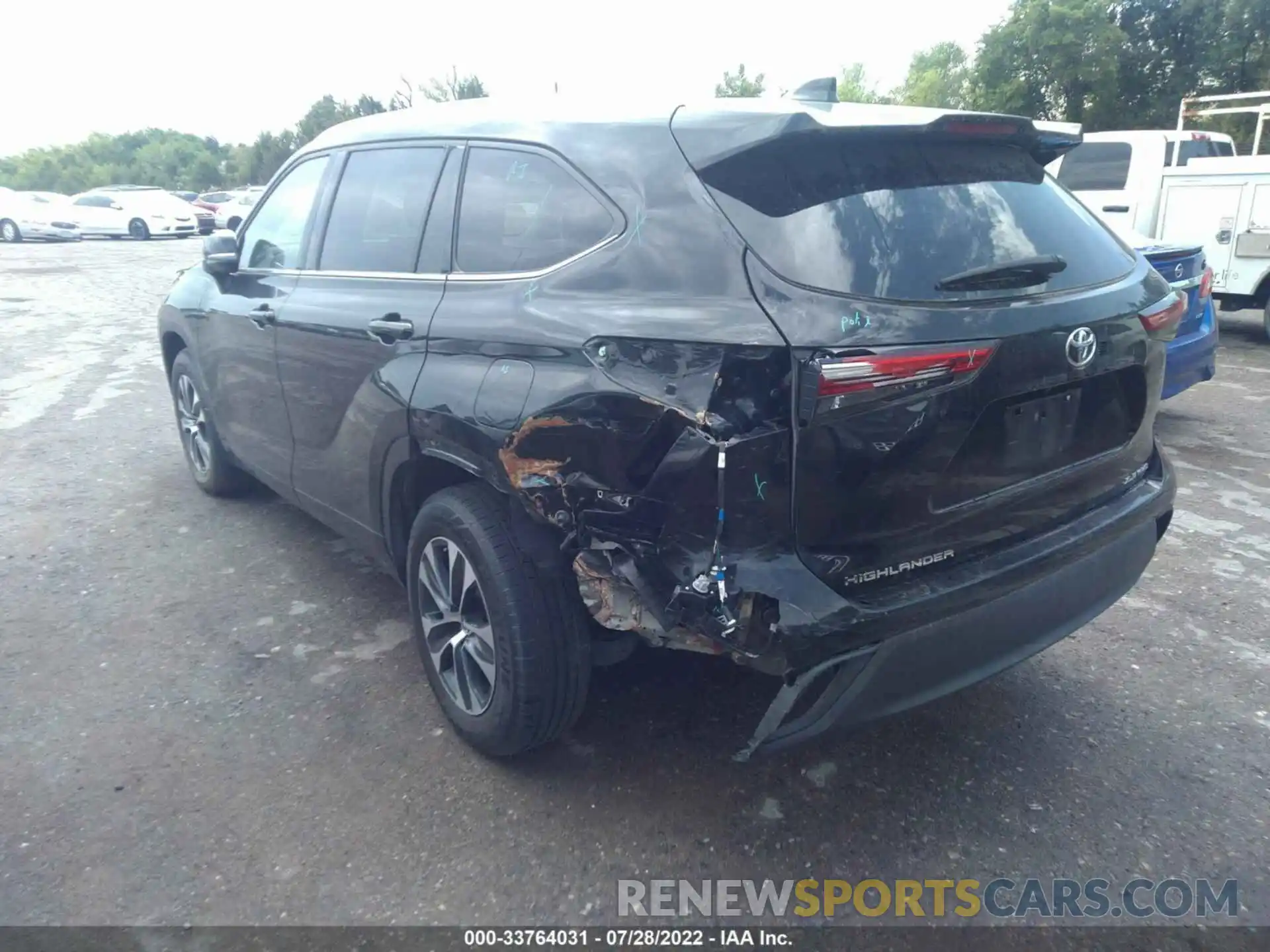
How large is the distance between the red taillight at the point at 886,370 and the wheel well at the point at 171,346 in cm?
417

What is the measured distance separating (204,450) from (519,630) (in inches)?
131

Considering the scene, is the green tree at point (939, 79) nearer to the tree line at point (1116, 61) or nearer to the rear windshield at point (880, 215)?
the tree line at point (1116, 61)

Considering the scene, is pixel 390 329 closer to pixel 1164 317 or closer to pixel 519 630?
pixel 519 630

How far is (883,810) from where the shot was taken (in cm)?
278

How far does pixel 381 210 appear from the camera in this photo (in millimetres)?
3561

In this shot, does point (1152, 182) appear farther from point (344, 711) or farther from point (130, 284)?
point (130, 284)

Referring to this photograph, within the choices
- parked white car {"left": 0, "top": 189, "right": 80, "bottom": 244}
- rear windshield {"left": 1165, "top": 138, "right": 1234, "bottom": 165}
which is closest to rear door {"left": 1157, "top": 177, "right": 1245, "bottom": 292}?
rear windshield {"left": 1165, "top": 138, "right": 1234, "bottom": 165}

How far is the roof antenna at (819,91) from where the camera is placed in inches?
126

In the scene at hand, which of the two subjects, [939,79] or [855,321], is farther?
[939,79]

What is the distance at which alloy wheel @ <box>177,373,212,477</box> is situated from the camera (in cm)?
519

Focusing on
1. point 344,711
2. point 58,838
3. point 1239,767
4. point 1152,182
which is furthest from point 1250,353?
point 58,838

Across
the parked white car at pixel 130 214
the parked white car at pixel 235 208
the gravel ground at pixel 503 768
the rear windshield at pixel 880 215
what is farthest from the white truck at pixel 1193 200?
the parked white car at pixel 130 214

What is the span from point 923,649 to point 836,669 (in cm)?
23

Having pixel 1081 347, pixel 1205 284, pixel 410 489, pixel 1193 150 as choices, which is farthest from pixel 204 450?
pixel 1193 150
